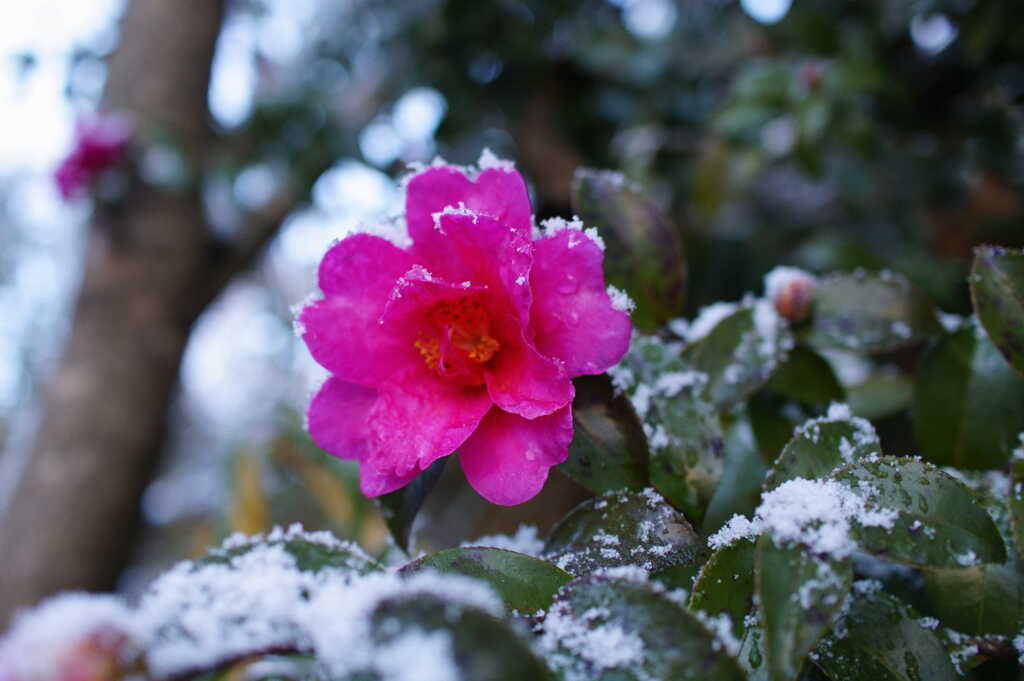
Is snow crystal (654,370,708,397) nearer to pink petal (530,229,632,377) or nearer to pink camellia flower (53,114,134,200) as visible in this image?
pink petal (530,229,632,377)

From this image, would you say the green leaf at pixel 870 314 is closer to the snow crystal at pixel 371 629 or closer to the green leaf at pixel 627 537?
the green leaf at pixel 627 537

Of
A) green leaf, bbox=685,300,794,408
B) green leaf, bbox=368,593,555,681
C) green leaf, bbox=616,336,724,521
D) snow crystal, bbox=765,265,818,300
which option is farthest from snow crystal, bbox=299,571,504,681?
snow crystal, bbox=765,265,818,300

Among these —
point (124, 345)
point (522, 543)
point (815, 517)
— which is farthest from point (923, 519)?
point (124, 345)

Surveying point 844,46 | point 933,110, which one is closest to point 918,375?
point 844,46

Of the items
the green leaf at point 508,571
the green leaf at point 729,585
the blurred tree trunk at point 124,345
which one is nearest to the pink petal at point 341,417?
the green leaf at point 508,571

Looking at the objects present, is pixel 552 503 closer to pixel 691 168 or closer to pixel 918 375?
pixel 691 168
